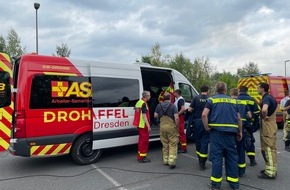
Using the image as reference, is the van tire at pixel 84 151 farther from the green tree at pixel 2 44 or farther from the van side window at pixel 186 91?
the green tree at pixel 2 44

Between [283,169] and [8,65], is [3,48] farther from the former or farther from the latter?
[283,169]

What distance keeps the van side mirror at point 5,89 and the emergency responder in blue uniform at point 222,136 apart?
155 inches

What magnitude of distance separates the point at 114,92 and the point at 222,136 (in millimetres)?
3164

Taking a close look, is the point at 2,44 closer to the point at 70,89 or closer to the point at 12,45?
the point at 12,45

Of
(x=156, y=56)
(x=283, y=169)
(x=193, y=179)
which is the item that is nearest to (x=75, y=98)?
(x=193, y=179)

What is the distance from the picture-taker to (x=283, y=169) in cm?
633

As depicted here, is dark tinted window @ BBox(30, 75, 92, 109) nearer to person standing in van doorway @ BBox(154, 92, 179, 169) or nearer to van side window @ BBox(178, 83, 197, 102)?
person standing in van doorway @ BBox(154, 92, 179, 169)

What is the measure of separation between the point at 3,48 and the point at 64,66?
2842cm

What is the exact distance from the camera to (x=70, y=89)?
254 inches

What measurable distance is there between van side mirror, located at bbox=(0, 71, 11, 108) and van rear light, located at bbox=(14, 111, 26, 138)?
32cm

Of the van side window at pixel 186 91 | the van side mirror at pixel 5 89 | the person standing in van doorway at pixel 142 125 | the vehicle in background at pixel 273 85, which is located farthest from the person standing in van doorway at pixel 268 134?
the vehicle in background at pixel 273 85

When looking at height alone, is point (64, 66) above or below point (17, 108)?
above

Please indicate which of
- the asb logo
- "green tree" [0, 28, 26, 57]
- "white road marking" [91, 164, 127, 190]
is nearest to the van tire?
"white road marking" [91, 164, 127, 190]

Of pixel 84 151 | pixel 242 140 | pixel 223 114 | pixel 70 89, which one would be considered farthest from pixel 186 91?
pixel 223 114
